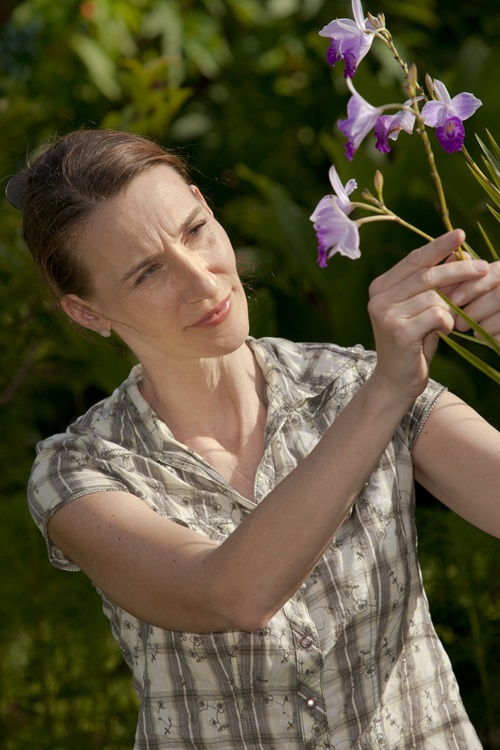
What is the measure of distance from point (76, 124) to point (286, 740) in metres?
2.48

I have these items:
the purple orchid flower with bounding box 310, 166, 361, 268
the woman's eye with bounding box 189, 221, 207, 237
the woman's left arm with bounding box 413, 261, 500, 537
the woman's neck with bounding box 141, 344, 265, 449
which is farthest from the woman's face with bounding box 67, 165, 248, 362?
the purple orchid flower with bounding box 310, 166, 361, 268

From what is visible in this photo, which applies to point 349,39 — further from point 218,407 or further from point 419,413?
point 218,407

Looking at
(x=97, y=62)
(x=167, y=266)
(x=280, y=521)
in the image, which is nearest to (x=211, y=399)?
(x=167, y=266)

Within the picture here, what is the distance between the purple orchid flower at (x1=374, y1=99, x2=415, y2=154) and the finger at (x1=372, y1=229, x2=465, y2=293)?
0.11m

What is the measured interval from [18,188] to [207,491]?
1.95ft

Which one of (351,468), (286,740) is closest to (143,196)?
(351,468)

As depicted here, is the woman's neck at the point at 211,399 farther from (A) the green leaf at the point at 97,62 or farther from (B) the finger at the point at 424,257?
(A) the green leaf at the point at 97,62

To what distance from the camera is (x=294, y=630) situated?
1.55m

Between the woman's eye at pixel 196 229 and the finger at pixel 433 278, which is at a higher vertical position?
the finger at pixel 433 278

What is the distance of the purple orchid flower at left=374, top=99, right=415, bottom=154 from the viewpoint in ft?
3.62

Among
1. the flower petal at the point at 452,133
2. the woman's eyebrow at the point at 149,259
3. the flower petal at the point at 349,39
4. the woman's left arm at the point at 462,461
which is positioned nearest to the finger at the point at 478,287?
the flower petal at the point at 452,133

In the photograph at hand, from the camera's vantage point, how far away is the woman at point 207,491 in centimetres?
153

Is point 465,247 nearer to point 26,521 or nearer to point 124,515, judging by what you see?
point 124,515

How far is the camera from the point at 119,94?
3.71 meters
